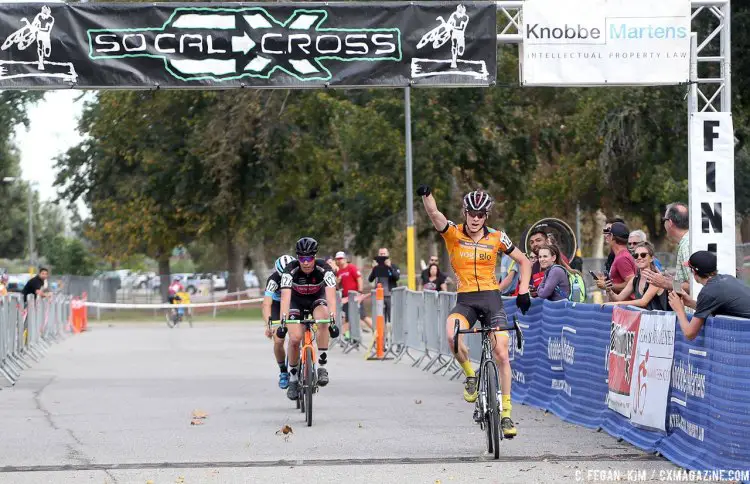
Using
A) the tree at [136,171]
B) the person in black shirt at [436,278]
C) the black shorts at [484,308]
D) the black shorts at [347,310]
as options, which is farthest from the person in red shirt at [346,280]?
the tree at [136,171]

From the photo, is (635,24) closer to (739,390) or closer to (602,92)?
(739,390)

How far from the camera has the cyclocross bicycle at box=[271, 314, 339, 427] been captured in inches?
503

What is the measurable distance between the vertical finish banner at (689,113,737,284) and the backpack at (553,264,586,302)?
1593 mm

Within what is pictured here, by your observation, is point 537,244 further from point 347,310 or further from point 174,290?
point 174,290

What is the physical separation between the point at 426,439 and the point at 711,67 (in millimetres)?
13689

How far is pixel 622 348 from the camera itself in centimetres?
1141

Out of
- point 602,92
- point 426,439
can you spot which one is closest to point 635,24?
point 426,439

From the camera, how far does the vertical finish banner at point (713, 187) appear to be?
15.5 m

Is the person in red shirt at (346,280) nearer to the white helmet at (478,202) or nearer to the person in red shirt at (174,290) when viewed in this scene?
the white helmet at (478,202)

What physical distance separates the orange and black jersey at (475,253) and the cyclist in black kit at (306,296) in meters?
2.57

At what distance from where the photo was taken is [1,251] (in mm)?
100438

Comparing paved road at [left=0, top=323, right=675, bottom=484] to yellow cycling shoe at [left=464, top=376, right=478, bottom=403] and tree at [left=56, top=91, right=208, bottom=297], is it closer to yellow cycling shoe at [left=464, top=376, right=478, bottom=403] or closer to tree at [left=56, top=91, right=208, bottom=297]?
yellow cycling shoe at [left=464, top=376, right=478, bottom=403]

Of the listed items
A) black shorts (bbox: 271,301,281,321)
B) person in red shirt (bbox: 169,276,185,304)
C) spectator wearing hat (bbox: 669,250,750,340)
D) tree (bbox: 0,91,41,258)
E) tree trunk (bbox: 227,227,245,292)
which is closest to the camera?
spectator wearing hat (bbox: 669,250,750,340)

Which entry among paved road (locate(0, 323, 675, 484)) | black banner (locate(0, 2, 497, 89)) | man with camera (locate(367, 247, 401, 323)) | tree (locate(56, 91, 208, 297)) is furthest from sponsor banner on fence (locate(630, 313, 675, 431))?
tree (locate(56, 91, 208, 297))
